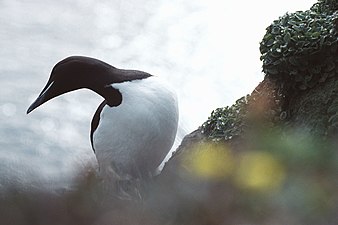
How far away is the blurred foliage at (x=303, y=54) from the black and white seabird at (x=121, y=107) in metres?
0.67

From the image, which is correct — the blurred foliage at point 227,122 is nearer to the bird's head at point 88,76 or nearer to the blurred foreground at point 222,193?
the blurred foreground at point 222,193

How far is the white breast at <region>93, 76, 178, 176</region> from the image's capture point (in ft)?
8.72

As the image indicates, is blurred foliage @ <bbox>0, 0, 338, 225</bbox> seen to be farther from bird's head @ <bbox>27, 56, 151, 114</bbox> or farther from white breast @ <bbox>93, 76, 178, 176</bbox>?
bird's head @ <bbox>27, 56, 151, 114</bbox>

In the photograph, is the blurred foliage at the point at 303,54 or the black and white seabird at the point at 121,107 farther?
the blurred foliage at the point at 303,54

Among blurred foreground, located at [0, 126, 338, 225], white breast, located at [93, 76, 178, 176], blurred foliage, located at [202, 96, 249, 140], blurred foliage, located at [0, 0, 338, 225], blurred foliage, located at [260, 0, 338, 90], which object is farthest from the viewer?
blurred foliage, located at [202, 96, 249, 140]

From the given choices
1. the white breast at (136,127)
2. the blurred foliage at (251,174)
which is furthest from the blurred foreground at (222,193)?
the white breast at (136,127)

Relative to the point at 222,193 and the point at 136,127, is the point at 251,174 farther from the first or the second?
the point at 222,193

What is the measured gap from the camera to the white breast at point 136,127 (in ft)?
8.72

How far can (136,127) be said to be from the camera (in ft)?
8.79

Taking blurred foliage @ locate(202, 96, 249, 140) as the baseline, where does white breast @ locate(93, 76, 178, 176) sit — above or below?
below

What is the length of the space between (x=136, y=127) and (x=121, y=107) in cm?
10

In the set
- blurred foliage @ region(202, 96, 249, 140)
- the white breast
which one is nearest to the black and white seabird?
the white breast

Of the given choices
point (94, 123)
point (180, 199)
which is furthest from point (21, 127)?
point (180, 199)

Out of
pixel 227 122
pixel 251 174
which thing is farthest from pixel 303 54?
pixel 251 174
